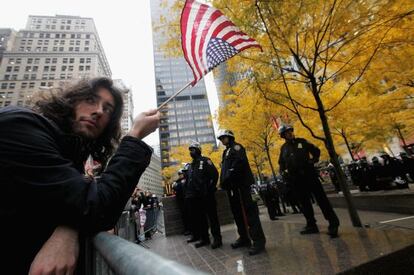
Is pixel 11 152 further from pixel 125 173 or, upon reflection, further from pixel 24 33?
pixel 24 33

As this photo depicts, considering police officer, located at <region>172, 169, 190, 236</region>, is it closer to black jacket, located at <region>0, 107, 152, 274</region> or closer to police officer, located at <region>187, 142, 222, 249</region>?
police officer, located at <region>187, 142, 222, 249</region>

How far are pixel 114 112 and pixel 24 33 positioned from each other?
100149 mm

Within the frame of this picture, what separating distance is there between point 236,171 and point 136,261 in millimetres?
4145

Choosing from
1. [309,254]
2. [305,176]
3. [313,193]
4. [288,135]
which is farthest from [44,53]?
[309,254]

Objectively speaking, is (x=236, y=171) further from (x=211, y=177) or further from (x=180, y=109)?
(x=180, y=109)

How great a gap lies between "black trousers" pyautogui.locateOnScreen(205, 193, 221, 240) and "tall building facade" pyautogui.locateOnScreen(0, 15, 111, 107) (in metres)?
74.1

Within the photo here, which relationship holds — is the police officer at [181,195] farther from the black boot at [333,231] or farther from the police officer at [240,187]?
the black boot at [333,231]

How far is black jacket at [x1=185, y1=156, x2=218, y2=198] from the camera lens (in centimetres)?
547

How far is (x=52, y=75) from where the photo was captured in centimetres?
7056

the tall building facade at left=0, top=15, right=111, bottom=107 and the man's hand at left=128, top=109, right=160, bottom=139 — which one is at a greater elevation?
the tall building facade at left=0, top=15, right=111, bottom=107

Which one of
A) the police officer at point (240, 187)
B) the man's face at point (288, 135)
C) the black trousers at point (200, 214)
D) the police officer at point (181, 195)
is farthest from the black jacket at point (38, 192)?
the police officer at point (181, 195)

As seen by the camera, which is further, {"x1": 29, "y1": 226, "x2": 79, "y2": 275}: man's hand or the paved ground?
the paved ground

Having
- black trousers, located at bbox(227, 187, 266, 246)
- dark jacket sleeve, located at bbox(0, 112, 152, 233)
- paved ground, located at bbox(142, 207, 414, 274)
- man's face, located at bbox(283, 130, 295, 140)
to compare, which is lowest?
paved ground, located at bbox(142, 207, 414, 274)

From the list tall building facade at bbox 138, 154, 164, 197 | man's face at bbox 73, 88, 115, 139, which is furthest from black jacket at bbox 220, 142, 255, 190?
tall building facade at bbox 138, 154, 164, 197
